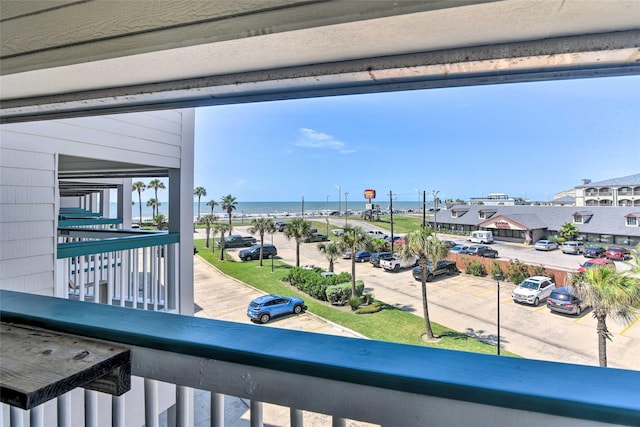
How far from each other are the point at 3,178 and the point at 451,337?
30.7 feet

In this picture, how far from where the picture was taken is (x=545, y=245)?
391 inches

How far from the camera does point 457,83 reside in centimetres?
71

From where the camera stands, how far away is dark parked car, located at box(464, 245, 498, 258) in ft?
40.0

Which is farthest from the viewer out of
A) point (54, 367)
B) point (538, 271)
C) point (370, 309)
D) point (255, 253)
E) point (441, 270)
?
point (255, 253)

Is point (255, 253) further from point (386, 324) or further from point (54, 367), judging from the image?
point (54, 367)

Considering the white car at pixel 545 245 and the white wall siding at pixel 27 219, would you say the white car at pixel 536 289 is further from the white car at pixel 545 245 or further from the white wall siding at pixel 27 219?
the white wall siding at pixel 27 219

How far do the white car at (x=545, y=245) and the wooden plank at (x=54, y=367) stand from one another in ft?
38.9

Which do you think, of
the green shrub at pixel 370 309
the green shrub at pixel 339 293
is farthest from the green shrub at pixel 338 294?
the green shrub at pixel 370 309

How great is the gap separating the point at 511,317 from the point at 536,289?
43.9 inches

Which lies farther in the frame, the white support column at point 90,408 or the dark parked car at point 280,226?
the dark parked car at point 280,226

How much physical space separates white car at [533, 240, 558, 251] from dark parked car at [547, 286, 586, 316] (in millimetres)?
1350

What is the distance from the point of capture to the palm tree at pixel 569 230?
826 cm

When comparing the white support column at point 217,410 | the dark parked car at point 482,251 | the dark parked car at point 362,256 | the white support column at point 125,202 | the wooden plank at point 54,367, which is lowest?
the dark parked car at point 362,256

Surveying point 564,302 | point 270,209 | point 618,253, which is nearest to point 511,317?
point 564,302
